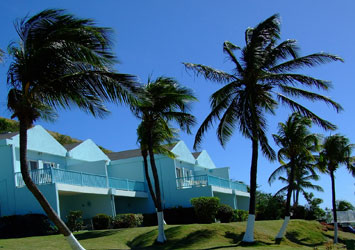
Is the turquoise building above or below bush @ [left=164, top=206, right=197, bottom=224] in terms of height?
above

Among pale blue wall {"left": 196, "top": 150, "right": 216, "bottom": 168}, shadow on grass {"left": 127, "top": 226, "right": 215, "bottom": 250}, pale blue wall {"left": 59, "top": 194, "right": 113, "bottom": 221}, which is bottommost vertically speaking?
shadow on grass {"left": 127, "top": 226, "right": 215, "bottom": 250}

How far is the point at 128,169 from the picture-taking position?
115 ft

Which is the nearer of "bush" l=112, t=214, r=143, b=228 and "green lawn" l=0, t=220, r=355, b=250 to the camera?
"green lawn" l=0, t=220, r=355, b=250

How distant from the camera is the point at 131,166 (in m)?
34.9

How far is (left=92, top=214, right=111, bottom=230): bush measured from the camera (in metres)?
26.2

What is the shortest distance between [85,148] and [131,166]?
370 centimetres

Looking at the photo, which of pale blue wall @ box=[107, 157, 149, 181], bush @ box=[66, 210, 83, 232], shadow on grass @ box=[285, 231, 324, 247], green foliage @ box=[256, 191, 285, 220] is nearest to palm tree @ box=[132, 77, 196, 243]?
bush @ box=[66, 210, 83, 232]

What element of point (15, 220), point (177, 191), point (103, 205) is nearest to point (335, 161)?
point (177, 191)

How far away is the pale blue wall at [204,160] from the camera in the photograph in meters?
41.5

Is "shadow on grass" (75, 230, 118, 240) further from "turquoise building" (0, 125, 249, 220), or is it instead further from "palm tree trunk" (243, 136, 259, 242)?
"palm tree trunk" (243, 136, 259, 242)

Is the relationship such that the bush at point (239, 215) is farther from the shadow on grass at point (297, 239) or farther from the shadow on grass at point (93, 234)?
the shadow on grass at point (93, 234)

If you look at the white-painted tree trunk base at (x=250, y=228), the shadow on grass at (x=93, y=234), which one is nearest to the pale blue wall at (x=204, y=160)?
the shadow on grass at (x=93, y=234)

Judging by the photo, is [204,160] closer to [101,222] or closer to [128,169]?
[128,169]

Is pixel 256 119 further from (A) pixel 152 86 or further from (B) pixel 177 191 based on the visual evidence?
(B) pixel 177 191
